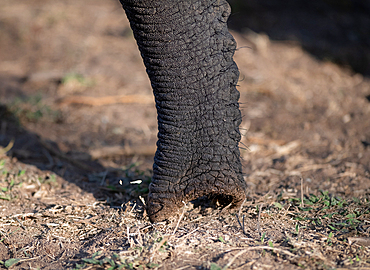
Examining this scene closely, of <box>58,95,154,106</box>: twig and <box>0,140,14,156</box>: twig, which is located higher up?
<box>58,95,154,106</box>: twig

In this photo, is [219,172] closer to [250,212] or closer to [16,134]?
[250,212]

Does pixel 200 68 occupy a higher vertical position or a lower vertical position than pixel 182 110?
higher

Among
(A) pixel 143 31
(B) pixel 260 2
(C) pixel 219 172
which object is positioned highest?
(B) pixel 260 2

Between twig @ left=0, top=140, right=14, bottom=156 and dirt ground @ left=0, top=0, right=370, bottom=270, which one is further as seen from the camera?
twig @ left=0, top=140, right=14, bottom=156

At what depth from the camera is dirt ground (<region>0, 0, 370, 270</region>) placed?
183 centimetres

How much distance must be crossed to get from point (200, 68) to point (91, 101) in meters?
2.91

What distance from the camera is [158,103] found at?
6.20ft

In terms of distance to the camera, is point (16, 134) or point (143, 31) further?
point (16, 134)

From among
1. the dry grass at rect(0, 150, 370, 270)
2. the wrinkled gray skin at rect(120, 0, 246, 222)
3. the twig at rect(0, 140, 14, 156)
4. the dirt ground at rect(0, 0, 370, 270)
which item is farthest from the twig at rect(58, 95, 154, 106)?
the wrinkled gray skin at rect(120, 0, 246, 222)

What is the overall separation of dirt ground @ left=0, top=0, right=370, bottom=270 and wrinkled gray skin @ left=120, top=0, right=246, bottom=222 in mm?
226

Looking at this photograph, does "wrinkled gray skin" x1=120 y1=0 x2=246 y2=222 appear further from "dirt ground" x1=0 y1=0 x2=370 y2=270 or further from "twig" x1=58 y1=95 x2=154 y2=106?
"twig" x1=58 y1=95 x2=154 y2=106

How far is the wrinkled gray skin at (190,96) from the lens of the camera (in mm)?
1736

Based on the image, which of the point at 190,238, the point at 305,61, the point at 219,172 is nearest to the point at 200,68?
the point at 219,172

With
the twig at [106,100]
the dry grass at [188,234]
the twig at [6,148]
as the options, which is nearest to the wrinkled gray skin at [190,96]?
the dry grass at [188,234]
